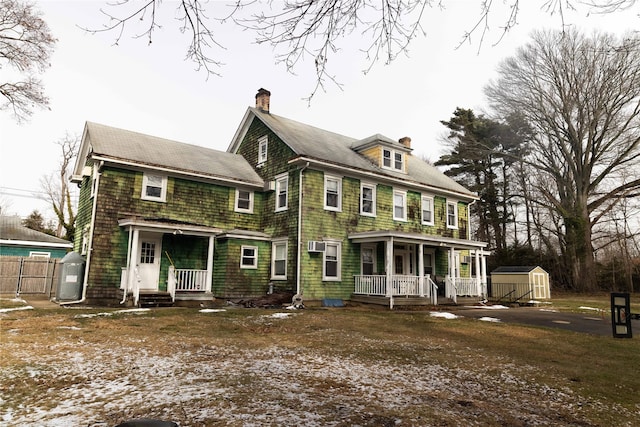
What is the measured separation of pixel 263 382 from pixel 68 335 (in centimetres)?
512

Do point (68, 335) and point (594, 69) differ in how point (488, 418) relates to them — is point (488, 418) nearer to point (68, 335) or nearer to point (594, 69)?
point (68, 335)

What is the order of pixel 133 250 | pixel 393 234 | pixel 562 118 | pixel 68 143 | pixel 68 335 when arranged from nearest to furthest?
pixel 68 335 → pixel 133 250 → pixel 393 234 → pixel 562 118 → pixel 68 143

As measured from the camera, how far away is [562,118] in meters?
→ 30.2

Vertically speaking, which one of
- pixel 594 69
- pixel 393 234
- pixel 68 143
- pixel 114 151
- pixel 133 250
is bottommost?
pixel 133 250

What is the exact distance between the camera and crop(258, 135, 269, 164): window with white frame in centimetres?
1927

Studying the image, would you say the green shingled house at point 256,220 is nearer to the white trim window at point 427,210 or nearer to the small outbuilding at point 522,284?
the white trim window at point 427,210

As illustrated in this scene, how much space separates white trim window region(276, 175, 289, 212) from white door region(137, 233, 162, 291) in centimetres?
519

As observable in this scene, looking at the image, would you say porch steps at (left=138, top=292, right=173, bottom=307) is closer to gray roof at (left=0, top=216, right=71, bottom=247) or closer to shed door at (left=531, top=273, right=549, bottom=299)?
gray roof at (left=0, top=216, right=71, bottom=247)

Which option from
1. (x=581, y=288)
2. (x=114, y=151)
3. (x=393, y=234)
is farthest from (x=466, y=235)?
(x=114, y=151)

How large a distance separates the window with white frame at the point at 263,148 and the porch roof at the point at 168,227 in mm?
5219

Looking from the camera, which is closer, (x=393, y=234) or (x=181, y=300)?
(x=181, y=300)

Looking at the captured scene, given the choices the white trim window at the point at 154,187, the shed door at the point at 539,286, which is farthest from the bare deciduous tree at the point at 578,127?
the white trim window at the point at 154,187

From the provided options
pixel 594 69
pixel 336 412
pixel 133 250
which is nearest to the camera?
pixel 336 412

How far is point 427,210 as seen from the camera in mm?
21031
